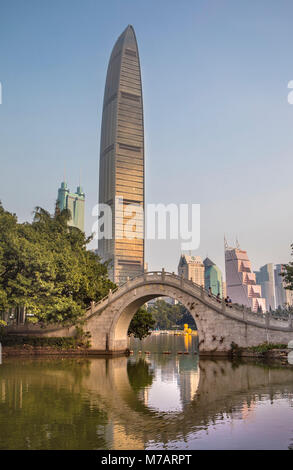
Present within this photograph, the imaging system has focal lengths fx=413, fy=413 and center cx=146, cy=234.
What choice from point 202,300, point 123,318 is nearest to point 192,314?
point 202,300

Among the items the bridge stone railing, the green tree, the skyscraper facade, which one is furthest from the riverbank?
the skyscraper facade

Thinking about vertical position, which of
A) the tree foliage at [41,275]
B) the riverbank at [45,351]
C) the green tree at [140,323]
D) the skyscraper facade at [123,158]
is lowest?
the riverbank at [45,351]

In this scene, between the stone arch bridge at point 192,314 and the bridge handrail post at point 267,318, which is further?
the stone arch bridge at point 192,314

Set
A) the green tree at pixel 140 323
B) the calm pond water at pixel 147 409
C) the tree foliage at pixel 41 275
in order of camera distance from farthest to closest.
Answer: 1. the green tree at pixel 140 323
2. the tree foliage at pixel 41 275
3. the calm pond water at pixel 147 409

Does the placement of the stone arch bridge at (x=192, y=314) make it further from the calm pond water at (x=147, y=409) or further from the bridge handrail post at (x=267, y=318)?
the calm pond water at (x=147, y=409)

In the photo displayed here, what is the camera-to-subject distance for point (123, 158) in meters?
157

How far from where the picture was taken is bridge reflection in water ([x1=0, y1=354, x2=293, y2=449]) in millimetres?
9586

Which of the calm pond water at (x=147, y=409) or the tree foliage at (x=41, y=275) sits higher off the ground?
the tree foliage at (x=41, y=275)

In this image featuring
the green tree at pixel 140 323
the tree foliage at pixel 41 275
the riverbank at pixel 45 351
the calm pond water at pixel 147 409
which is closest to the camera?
the calm pond water at pixel 147 409

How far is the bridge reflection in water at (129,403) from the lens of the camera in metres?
9.59

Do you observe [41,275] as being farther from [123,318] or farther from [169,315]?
[169,315]

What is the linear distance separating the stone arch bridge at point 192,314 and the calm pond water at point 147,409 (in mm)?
4754

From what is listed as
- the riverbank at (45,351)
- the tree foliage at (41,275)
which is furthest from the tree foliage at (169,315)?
the tree foliage at (41,275)

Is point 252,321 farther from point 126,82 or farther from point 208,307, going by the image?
point 126,82
